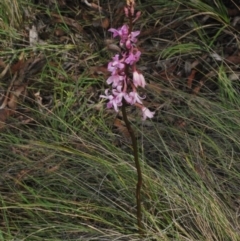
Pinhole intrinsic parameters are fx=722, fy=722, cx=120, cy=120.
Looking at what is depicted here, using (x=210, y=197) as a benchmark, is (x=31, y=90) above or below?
below

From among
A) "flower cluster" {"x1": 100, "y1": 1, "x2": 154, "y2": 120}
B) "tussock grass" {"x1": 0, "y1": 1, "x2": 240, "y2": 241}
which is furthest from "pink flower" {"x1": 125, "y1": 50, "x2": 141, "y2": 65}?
"tussock grass" {"x1": 0, "y1": 1, "x2": 240, "y2": 241}

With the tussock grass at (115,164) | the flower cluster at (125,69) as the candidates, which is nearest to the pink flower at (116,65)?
the flower cluster at (125,69)

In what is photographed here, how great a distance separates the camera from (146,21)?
423 cm

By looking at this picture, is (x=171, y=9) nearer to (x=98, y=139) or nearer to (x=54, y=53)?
(x=54, y=53)

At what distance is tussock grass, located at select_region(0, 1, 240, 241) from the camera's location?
2840 millimetres

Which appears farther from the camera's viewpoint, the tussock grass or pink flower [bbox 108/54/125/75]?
the tussock grass

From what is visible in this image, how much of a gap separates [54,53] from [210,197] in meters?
1.50

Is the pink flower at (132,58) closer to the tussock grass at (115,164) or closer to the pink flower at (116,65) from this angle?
the pink flower at (116,65)

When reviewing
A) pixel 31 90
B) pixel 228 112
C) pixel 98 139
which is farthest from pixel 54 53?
pixel 228 112

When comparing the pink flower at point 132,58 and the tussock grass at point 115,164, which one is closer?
the pink flower at point 132,58

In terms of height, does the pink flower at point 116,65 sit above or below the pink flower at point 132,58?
below

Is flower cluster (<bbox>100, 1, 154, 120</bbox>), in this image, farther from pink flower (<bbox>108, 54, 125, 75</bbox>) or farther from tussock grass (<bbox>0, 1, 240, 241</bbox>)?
tussock grass (<bbox>0, 1, 240, 241</bbox>)

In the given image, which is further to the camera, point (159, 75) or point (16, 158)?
point (159, 75)

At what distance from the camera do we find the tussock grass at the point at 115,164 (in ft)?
9.32
